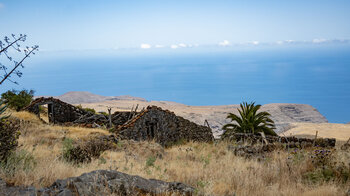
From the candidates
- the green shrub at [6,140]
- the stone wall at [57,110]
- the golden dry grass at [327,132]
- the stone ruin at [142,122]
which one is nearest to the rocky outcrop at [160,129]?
the stone ruin at [142,122]

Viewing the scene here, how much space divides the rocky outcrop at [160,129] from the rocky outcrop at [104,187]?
11.7m

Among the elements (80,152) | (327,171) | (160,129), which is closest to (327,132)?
(160,129)

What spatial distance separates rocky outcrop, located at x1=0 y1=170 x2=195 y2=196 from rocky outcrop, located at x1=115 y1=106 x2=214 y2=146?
38.2 feet

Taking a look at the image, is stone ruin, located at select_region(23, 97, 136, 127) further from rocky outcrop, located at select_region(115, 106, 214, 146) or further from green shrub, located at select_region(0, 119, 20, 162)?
green shrub, located at select_region(0, 119, 20, 162)

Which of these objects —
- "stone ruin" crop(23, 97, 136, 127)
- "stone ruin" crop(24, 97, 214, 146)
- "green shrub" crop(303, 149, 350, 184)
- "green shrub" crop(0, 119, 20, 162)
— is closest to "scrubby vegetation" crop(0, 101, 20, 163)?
"green shrub" crop(0, 119, 20, 162)

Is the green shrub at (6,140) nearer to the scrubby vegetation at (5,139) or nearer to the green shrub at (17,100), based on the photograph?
the scrubby vegetation at (5,139)

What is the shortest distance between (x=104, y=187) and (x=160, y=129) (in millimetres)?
14923

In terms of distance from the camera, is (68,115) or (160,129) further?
(68,115)

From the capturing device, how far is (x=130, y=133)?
57.1 feet

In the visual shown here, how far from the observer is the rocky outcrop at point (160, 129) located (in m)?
17.7

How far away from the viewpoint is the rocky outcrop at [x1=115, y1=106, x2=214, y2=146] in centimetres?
1766

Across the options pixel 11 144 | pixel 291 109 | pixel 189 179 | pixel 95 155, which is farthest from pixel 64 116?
pixel 291 109

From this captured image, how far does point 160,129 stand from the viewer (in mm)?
19500

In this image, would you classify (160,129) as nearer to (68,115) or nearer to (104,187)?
(68,115)
